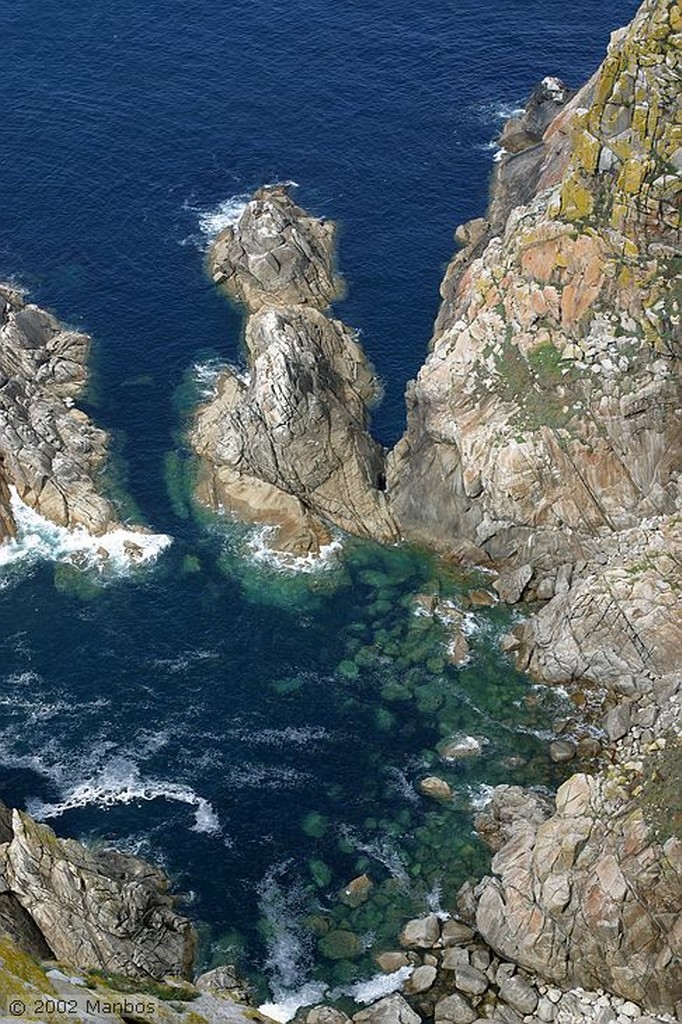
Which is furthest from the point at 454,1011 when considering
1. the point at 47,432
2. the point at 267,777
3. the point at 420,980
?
the point at 47,432

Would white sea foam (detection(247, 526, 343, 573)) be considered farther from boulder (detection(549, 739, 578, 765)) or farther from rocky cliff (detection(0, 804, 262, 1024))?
rocky cliff (detection(0, 804, 262, 1024))

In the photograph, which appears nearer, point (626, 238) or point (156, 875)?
point (156, 875)

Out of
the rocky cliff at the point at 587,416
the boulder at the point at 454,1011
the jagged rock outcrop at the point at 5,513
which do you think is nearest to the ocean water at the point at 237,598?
the jagged rock outcrop at the point at 5,513

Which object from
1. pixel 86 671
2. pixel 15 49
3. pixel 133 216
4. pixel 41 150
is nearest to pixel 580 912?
pixel 86 671

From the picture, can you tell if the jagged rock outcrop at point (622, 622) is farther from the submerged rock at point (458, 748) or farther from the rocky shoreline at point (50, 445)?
the rocky shoreline at point (50, 445)

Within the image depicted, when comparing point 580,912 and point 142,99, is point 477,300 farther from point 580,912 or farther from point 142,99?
point 142,99

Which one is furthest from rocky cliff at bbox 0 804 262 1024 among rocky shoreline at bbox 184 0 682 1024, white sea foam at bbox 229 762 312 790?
rocky shoreline at bbox 184 0 682 1024

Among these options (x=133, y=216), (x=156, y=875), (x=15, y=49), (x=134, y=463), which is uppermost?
(x=15, y=49)
